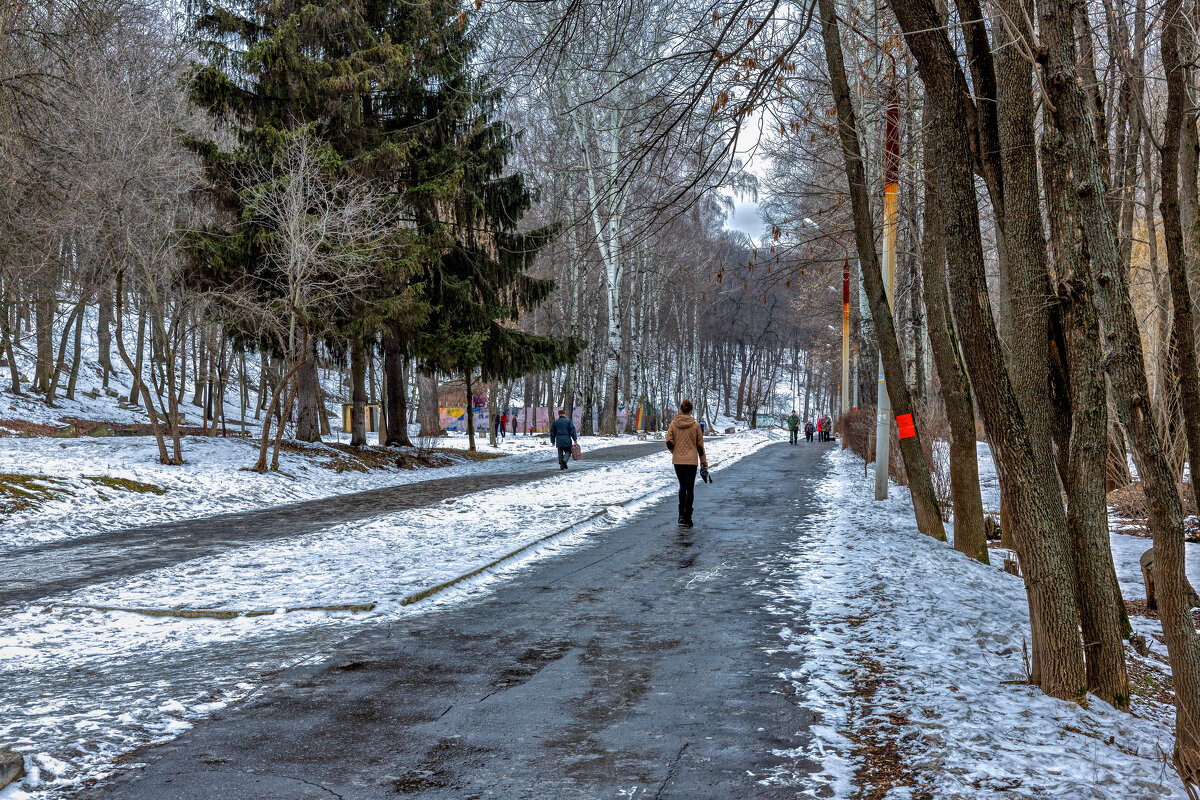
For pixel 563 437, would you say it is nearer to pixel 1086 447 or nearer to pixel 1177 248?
pixel 1177 248

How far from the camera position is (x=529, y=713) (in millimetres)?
5219

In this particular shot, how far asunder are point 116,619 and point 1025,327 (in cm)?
720

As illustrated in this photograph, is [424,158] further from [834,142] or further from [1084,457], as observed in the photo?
[1084,457]

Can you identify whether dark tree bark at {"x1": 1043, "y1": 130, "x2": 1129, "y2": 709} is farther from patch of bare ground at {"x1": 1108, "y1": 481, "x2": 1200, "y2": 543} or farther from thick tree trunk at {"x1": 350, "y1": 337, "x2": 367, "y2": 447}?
thick tree trunk at {"x1": 350, "y1": 337, "x2": 367, "y2": 447}

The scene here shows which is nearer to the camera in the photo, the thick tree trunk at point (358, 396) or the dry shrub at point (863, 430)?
the dry shrub at point (863, 430)

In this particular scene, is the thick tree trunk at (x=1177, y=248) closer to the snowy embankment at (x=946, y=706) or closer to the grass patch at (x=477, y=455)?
the snowy embankment at (x=946, y=706)

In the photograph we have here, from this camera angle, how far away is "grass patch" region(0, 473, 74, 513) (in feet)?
45.8

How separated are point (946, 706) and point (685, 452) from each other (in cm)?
874

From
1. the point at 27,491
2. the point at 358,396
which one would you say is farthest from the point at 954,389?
the point at 358,396

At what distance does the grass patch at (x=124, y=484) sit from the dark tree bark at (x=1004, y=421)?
14899 millimetres

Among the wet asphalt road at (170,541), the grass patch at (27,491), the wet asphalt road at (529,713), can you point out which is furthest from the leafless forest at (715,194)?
the wet asphalt road at (170,541)

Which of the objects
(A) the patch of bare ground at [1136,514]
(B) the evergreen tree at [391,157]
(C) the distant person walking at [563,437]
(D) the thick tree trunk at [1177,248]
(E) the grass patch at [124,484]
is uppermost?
(B) the evergreen tree at [391,157]

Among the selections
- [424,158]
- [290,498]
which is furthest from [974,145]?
[424,158]

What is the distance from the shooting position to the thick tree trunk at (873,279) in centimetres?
1164
